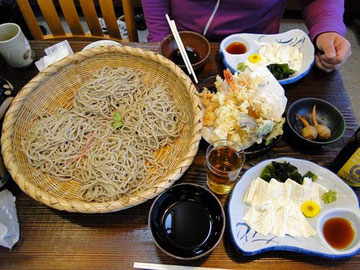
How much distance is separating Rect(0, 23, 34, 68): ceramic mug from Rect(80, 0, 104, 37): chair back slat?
2.03 ft

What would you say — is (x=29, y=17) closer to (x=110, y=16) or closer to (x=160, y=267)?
(x=110, y=16)

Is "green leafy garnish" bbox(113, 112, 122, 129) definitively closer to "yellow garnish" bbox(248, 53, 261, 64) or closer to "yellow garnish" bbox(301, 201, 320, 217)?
"yellow garnish" bbox(248, 53, 261, 64)

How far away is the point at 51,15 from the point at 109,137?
127 centimetres

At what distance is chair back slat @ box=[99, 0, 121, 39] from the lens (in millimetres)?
2033

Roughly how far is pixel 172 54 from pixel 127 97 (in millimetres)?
394

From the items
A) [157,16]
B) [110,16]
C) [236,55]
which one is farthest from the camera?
[110,16]

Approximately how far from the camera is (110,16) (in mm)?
2098

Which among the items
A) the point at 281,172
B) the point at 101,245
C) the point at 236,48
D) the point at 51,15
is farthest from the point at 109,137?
the point at 51,15

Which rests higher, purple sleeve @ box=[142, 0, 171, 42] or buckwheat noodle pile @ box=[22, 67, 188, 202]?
purple sleeve @ box=[142, 0, 171, 42]

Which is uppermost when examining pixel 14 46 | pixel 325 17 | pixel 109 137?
pixel 14 46

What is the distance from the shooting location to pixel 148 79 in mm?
1612

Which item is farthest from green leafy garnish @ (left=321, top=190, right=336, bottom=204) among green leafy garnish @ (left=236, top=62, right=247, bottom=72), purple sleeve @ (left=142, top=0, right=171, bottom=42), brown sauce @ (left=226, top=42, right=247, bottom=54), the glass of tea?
purple sleeve @ (left=142, top=0, right=171, bottom=42)

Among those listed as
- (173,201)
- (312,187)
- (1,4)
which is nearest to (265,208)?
(312,187)

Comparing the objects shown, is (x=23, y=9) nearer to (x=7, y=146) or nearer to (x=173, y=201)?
(x=7, y=146)
